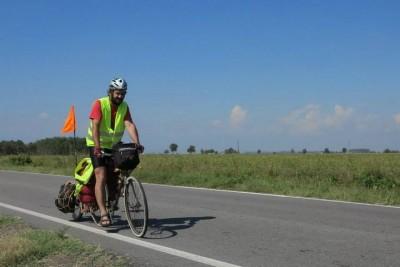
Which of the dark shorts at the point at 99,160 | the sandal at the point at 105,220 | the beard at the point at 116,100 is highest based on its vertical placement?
the beard at the point at 116,100

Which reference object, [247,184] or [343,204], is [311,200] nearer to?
[343,204]

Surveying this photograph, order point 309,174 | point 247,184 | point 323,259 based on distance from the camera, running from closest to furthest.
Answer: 1. point 323,259
2. point 247,184
3. point 309,174

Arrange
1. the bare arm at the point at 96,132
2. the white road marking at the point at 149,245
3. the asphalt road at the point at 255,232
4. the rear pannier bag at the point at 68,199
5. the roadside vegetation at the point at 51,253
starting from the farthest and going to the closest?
the rear pannier bag at the point at 68,199
the bare arm at the point at 96,132
the asphalt road at the point at 255,232
the white road marking at the point at 149,245
the roadside vegetation at the point at 51,253

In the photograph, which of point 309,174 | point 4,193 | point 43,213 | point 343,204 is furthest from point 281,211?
point 309,174

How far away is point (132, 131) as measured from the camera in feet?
26.0

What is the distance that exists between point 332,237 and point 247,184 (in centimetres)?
831

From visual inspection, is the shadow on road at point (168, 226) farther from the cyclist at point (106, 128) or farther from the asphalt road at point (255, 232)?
the cyclist at point (106, 128)

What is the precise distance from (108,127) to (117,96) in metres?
0.47

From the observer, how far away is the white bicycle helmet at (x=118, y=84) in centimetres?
770

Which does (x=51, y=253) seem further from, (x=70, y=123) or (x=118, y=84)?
(x=70, y=123)

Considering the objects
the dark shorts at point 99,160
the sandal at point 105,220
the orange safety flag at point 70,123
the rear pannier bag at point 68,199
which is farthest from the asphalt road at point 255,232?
the orange safety flag at point 70,123

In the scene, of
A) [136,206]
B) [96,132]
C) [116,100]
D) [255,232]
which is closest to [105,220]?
[136,206]

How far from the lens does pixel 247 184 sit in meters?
15.7

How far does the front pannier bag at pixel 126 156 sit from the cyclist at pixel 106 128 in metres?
0.29
